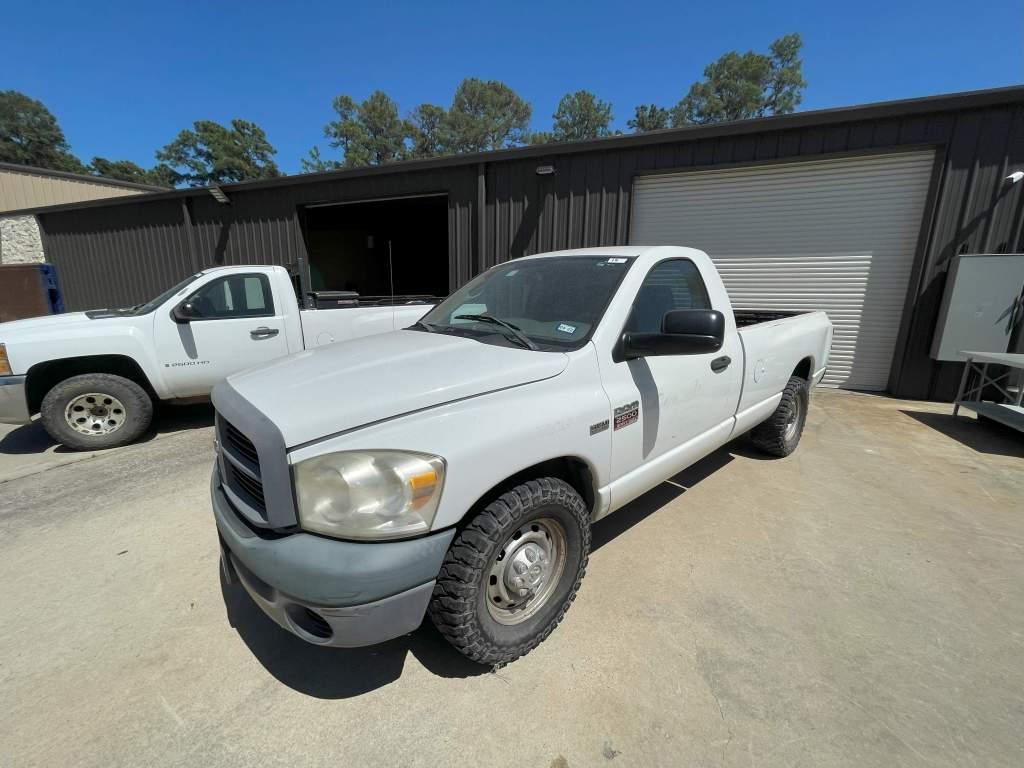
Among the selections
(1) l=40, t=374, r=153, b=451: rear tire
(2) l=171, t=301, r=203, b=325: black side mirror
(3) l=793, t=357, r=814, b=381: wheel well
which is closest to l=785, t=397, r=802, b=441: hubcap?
(3) l=793, t=357, r=814, b=381: wheel well

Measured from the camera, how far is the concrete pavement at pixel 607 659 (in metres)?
1.67

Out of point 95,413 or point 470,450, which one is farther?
point 95,413

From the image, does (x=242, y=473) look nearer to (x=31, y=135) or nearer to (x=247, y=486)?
(x=247, y=486)

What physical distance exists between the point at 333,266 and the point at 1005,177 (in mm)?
17894

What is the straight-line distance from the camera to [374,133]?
1951 inches

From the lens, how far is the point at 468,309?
2.92m

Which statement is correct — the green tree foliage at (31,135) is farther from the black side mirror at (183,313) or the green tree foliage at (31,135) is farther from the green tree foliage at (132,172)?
the black side mirror at (183,313)

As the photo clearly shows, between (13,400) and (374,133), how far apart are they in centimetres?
5399

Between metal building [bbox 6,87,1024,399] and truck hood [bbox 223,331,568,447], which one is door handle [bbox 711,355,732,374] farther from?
metal building [bbox 6,87,1024,399]

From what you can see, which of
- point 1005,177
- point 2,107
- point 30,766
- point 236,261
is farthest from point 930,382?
point 2,107

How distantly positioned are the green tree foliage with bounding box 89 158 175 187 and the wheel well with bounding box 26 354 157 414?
64334mm

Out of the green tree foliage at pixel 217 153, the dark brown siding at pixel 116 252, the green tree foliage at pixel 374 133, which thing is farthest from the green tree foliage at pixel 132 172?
the dark brown siding at pixel 116 252

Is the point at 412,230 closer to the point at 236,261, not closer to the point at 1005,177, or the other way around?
the point at 236,261

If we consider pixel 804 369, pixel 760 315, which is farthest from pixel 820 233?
pixel 804 369
